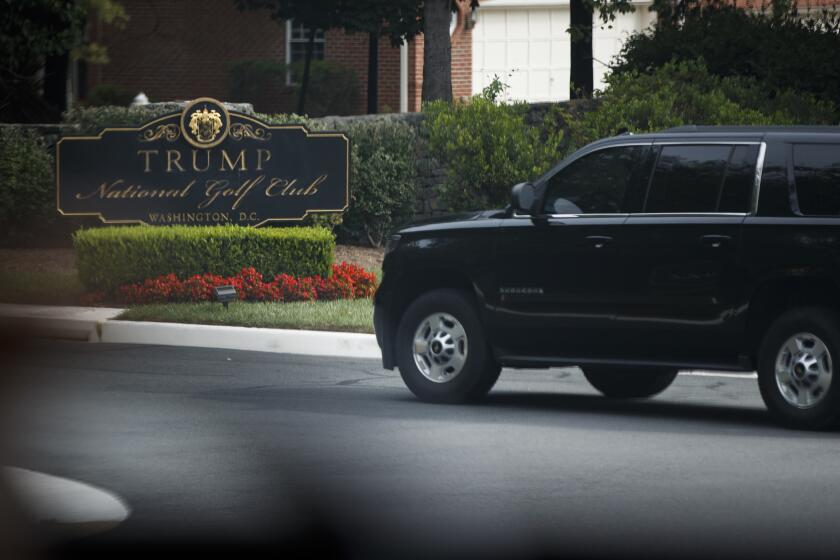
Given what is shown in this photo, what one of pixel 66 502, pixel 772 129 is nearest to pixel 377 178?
pixel 772 129

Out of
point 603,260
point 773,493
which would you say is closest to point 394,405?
point 603,260

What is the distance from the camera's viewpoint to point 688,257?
1114cm

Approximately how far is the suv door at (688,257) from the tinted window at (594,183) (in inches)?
8.5

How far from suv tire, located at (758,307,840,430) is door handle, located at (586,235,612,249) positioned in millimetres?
1272

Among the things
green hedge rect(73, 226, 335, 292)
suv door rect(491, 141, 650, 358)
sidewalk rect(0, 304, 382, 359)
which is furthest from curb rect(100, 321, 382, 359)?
suv door rect(491, 141, 650, 358)

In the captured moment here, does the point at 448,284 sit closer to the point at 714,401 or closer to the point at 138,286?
the point at 714,401

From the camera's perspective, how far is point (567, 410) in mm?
12117

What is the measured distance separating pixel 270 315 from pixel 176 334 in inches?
42.3

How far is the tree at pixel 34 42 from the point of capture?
29391 millimetres

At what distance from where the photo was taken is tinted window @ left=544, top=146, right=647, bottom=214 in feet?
38.2

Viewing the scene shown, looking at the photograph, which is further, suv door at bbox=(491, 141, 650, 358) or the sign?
the sign

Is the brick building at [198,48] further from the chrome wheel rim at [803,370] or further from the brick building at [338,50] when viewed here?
the chrome wheel rim at [803,370]

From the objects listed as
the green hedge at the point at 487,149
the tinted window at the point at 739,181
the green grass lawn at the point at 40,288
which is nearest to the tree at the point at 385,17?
the green hedge at the point at 487,149

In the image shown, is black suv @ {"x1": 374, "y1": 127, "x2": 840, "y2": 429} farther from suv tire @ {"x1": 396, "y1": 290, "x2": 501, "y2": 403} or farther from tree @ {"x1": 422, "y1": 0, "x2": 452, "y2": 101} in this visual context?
tree @ {"x1": 422, "y1": 0, "x2": 452, "y2": 101}
